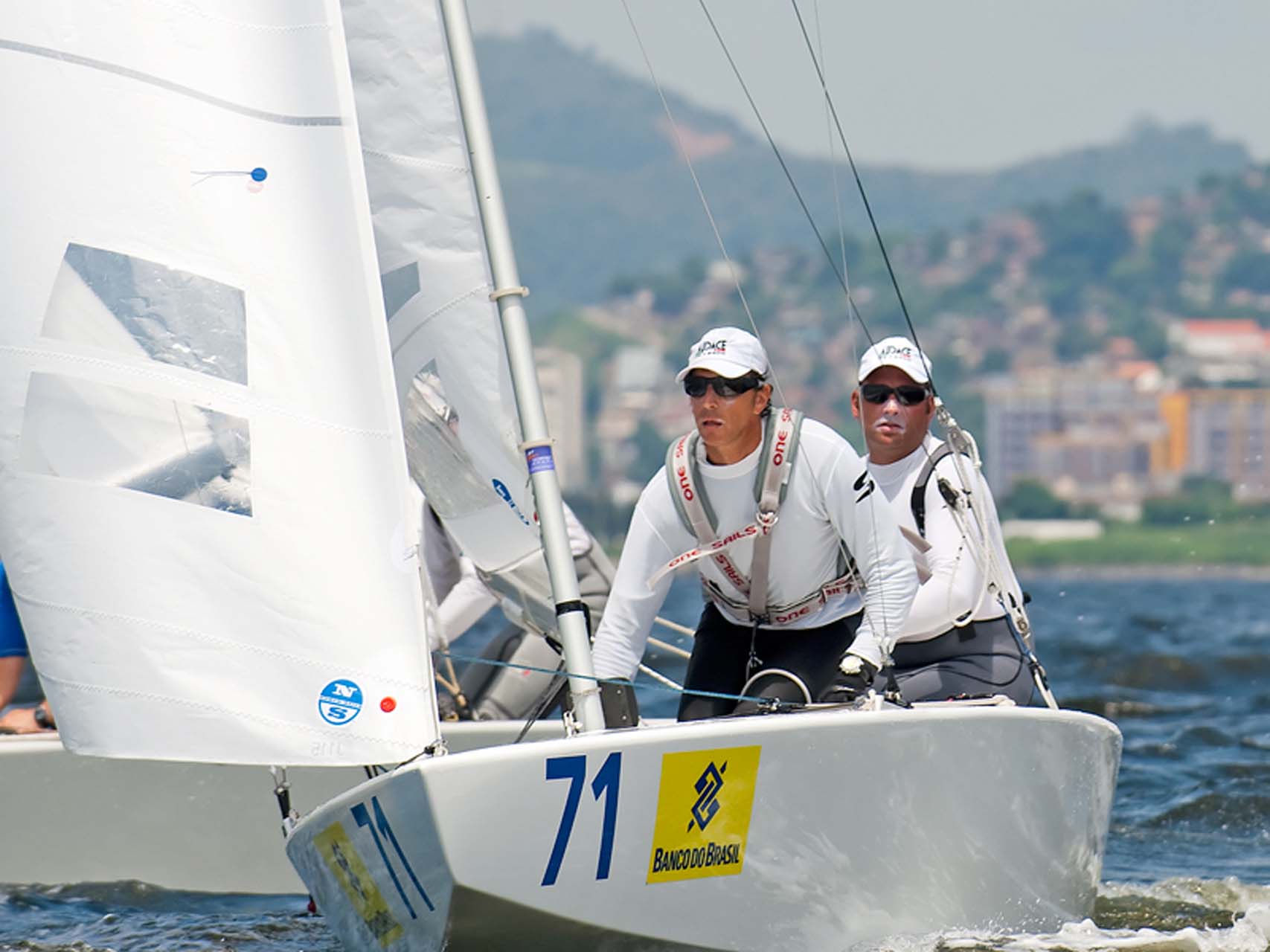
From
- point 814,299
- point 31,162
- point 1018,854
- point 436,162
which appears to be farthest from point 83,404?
point 814,299

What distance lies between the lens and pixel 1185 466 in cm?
9088

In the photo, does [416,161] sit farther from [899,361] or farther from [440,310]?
[899,361]

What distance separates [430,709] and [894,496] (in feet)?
5.82

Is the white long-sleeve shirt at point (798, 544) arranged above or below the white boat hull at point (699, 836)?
above

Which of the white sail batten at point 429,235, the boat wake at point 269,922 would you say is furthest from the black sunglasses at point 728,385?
the boat wake at point 269,922

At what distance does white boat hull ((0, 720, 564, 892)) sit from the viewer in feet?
19.1

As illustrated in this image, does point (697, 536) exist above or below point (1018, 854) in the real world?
above

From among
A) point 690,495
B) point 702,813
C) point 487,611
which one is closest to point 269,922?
point 487,611

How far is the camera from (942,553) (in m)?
4.67

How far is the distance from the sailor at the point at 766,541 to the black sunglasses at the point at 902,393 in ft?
2.37

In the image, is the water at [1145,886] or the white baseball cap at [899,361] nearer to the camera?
the water at [1145,886]

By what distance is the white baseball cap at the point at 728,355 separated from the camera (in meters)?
3.87

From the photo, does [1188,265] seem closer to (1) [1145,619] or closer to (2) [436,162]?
(1) [1145,619]

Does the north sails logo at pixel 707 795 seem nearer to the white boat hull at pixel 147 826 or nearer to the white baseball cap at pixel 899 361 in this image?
the white baseball cap at pixel 899 361
